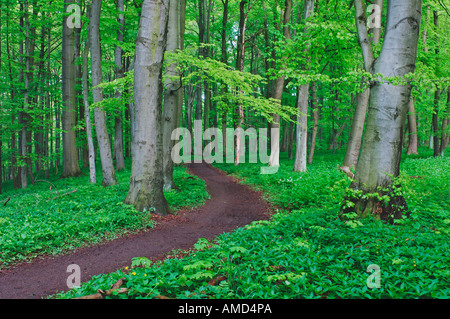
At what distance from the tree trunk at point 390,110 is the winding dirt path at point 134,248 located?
3638 millimetres

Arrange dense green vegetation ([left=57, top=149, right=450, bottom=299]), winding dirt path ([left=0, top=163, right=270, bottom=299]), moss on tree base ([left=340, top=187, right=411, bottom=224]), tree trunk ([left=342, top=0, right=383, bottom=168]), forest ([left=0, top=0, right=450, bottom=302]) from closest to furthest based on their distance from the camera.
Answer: dense green vegetation ([left=57, top=149, right=450, bottom=299])
forest ([left=0, top=0, right=450, bottom=302])
winding dirt path ([left=0, top=163, right=270, bottom=299])
moss on tree base ([left=340, top=187, right=411, bottom=224])
tree trunk ([left=342, top=0, right=383, bottom=168])

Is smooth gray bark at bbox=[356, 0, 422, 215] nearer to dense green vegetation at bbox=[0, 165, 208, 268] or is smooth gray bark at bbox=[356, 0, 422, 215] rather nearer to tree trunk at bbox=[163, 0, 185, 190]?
dense green vegetation at bbox=[0, 165, 208, 268]

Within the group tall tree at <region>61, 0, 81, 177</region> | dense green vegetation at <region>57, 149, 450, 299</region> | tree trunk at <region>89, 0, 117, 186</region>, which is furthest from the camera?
tall tree at <region>61, 0, 81, 177</region>

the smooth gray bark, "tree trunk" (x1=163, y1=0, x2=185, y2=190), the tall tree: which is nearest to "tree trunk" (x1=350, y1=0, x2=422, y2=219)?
the smooth gray bark

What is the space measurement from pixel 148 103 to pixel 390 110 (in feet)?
20.2

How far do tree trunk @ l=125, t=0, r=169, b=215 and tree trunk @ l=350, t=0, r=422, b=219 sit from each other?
5.61 meters

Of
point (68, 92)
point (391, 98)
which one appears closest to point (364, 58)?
point (391, 98)

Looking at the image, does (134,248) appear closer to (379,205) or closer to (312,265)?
(312,265)

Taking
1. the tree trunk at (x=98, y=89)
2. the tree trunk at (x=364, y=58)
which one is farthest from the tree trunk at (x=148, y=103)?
the tree trunk at (x=364, y=58)

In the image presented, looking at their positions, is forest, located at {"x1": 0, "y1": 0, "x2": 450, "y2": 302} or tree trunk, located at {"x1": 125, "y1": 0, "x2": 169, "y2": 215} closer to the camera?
forest, located at {"x1": 0, "y1": 0, "x2": 450, "y2": 302}

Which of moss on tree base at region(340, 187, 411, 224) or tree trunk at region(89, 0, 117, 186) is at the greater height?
tree trunk at region(89, 0, 117, 186)

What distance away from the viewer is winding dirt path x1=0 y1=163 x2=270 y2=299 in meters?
4.44
